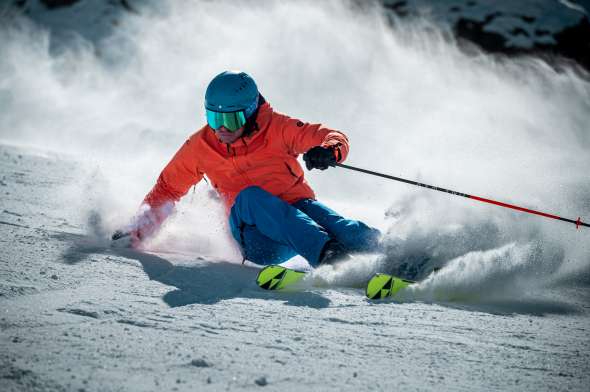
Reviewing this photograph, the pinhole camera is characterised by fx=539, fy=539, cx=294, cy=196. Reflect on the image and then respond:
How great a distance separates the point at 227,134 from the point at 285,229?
2.65 feet

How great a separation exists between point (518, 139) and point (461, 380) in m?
8.03

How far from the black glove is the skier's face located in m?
0.52

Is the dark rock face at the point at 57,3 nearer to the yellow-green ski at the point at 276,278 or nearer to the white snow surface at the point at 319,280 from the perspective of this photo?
the white snow surface at the point at 319,280

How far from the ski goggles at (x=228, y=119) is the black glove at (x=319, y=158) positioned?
51 cm

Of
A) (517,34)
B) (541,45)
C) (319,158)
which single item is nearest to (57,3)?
(517,34)

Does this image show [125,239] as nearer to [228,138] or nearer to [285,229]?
[228,138]

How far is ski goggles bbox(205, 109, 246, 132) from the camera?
3.60 meters

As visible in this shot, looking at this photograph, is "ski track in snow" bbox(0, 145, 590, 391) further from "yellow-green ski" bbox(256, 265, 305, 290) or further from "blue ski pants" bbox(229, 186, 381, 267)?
"blue ski pants" bbox(229, 186, 381, 267)

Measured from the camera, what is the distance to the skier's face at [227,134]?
12.0ft

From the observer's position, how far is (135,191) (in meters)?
5.36

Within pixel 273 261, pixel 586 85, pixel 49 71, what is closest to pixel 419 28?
pixel 586 85

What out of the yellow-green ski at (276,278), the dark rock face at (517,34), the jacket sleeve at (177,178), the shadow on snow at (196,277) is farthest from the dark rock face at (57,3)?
the yellow-green ski at (276,278)

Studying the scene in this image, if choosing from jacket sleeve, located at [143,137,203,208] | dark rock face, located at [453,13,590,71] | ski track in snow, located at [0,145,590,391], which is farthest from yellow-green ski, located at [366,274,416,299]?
dark rock face, located at [453,13,590,71]

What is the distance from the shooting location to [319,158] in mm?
3473
